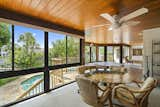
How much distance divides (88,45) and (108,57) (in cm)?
327

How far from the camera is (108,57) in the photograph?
12430 millimetres

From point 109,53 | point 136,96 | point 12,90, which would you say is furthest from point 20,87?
point 109,53

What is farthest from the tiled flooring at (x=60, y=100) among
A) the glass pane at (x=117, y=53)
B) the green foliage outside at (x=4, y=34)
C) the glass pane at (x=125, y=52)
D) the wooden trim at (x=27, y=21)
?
the glass pane at (x=125, y=52)

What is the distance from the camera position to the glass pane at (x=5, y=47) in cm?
335

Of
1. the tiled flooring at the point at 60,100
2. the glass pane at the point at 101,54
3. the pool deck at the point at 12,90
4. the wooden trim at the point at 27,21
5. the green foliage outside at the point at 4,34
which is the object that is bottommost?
the tiled flooring at the point at 60,100

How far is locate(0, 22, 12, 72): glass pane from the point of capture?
132 inches

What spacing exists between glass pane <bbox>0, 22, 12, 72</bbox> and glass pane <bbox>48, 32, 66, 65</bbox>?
1.57 meters

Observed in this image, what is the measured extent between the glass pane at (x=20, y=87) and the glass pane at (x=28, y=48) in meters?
0.35

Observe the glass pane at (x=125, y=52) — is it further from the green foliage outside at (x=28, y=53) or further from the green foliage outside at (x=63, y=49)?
the green foliage outside at (x=28, y=53)

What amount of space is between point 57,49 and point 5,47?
7.38 ft

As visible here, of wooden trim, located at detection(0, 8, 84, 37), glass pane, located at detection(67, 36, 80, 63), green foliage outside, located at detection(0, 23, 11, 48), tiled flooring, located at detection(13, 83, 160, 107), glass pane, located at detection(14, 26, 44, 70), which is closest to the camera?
wooden trim, located at detection(0, 8, 84, 37)

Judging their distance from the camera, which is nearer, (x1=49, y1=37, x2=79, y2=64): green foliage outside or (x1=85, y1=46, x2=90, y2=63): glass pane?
(x1=49, y1=37, x2=79, y2=64): green foliage outside

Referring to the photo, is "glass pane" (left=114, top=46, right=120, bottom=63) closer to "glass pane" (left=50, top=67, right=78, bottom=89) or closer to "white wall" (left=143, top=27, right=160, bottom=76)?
"white wall" (left=143, top=27, right=160, bottom=76)

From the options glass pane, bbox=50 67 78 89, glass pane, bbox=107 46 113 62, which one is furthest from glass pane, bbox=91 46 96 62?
glass pane, bbox=50 67 78 89
